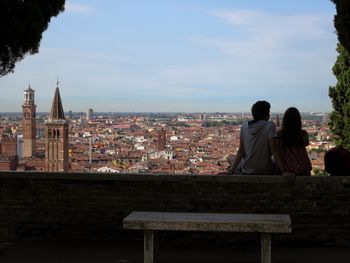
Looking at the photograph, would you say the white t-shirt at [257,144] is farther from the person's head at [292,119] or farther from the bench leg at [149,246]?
the bench leg at [149,246]

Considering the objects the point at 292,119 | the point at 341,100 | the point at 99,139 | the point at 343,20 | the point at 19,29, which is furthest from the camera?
the point at 99,139

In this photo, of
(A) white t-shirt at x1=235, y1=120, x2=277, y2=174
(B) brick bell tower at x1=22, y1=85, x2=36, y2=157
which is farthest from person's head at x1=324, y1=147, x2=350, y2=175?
(B) brick bell tower at x1=22, y1=85, x2=36, y2=157

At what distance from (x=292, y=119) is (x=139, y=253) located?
224cm

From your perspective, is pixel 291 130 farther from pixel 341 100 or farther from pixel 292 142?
pixel 341 100

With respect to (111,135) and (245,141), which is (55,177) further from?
(111,135)

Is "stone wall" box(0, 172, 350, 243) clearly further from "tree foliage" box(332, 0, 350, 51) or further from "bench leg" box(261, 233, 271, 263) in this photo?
"tree foliage" box(332, 0, 350, 51)

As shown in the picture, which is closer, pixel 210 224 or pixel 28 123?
pixel 210 224

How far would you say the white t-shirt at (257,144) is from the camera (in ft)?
21.8

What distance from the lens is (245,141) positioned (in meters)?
6.73

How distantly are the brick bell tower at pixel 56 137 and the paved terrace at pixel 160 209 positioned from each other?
257 ft

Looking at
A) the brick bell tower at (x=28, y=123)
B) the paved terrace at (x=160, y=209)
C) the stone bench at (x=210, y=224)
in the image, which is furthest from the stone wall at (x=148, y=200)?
the brick bell tower at (x=28, y=123)

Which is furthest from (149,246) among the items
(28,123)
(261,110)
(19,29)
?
(28,123)

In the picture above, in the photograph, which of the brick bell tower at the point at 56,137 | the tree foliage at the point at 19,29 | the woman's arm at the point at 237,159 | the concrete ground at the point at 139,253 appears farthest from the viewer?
the brick bell tower at the point at 56,137

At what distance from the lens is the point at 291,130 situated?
21.9ft
